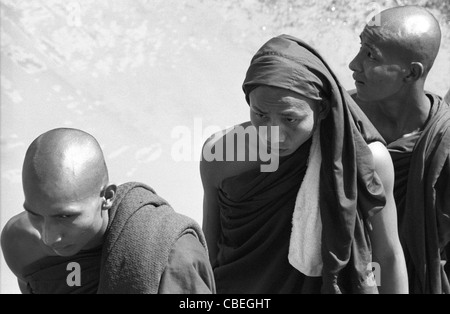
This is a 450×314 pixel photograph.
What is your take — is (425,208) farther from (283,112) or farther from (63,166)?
(63,166)

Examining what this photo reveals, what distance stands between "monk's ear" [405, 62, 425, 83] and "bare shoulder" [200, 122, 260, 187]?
3.57 feet

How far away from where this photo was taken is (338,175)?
4.59 m

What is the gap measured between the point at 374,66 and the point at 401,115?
27cm

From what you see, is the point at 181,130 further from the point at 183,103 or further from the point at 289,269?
the point at 289,269

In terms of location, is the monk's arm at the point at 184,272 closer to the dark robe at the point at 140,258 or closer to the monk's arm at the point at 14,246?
the dark robe at the point at 140,258

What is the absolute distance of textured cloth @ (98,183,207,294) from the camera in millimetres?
3865

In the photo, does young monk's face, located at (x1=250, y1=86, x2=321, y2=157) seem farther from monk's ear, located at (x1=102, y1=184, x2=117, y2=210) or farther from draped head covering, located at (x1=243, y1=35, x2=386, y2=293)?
monk's ear, located at (x1=102, y1=184, x2=117, y2=210)

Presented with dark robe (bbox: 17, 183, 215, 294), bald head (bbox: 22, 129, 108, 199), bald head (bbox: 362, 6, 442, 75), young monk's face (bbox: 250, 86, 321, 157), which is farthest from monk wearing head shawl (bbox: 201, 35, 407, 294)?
bald head (bbox: 362, 6, 442, 75)

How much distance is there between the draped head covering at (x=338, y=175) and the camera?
456cm

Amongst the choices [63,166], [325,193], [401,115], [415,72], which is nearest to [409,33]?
[415,72]

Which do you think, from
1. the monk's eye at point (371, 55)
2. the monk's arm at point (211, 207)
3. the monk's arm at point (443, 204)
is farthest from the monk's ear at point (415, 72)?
the monk's arm at point (211, 207)

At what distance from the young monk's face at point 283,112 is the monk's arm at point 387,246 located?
1.00ft

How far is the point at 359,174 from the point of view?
15.2 feet
